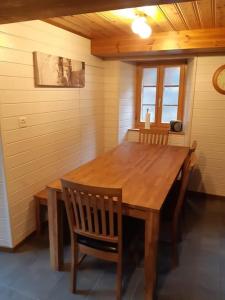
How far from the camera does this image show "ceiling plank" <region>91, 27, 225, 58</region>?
2738 mm

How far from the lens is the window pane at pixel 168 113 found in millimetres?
3998

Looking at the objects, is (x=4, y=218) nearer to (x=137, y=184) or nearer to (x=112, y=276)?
(x=112, y=276)

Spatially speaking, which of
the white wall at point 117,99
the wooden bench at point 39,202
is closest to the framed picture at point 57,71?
the white wall at point 117,99

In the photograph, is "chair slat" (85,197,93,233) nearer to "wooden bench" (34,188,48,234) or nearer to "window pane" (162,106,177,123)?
"wooden bench" (34,188,48,234)

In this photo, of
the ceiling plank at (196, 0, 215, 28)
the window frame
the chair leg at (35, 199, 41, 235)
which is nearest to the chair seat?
the chair leg at (35, 199, 41, 235)

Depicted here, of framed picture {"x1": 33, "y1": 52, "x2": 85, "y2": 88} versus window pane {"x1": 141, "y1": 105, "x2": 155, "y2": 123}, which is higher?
framed picture {"x1": 33, "y1": 52, "x2": 85, "y2": 88}

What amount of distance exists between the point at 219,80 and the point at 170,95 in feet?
2.98

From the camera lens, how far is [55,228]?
6.49 ft

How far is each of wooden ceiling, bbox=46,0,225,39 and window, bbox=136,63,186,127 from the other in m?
1.10

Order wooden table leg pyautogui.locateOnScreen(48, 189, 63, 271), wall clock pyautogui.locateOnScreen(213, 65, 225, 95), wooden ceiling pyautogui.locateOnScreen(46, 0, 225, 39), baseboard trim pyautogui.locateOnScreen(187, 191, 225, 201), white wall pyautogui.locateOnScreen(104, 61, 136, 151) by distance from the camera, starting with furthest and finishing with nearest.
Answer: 1. white wall pyautogui.locateOnScreen(104, 61, 136, 151)
2. baseboard trim pyautogui.locateOnScreen(187, 191, 225, 201)
3. wall clock pyautogui.locateOnScreen(213, 65, 225, 95)
4. wooden ceiling pyautogui.locateOnScreen(46, 0, 225, 39)
5. wooden table leg pyautogui.locateOnScreen(48, 189, 63, 271)

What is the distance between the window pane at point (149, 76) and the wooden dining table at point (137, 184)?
1.54 metres

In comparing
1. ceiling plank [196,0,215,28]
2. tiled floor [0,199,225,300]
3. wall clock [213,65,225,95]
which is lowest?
tiled floor [0,199,225,300]

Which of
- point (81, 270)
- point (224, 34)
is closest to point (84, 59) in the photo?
point (224, 34)

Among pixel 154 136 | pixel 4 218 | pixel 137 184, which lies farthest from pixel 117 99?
pixel 4 218
